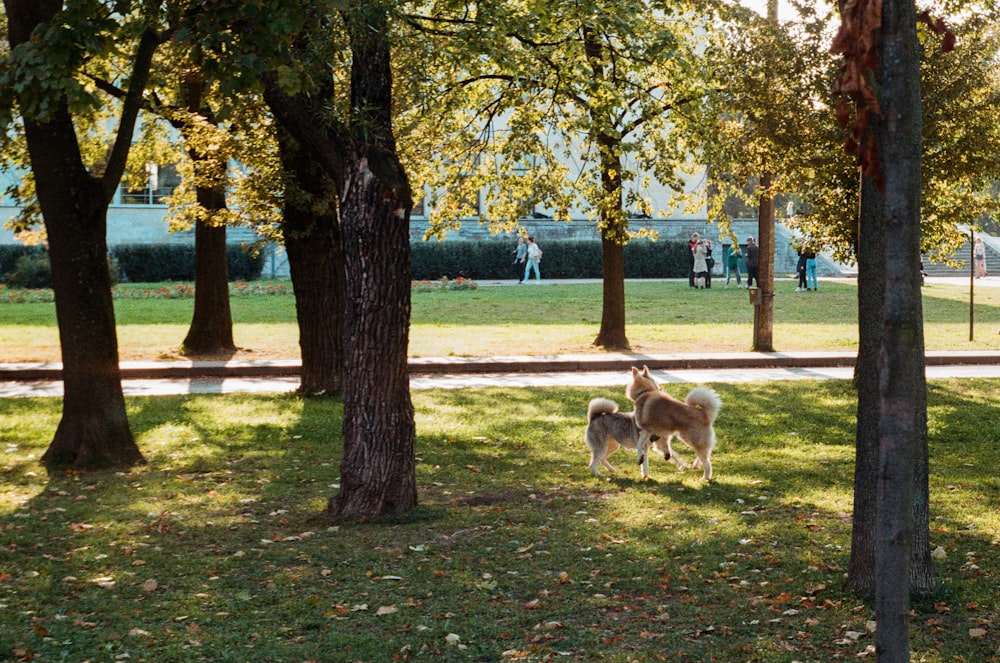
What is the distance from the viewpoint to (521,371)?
17.6 meters

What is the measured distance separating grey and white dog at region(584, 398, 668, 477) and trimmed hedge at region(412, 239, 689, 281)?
1201 inches

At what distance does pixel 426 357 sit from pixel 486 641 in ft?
42.1

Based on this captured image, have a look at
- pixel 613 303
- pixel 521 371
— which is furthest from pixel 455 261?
pixel 521 371

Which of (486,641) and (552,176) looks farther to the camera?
(552,176)

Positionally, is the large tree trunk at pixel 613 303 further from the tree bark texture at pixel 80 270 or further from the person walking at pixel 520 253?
the person walking at pixel 520 253

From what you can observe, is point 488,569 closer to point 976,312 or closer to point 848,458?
point 848,458

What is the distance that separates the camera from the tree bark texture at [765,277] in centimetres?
1848

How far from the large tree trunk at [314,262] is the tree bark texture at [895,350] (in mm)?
9586

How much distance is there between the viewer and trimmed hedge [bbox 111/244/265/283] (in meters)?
38.9

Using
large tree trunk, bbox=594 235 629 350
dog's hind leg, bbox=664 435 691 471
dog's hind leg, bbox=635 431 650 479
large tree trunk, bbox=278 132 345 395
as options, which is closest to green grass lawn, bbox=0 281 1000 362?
large tree trunk, bbox=594 235 629 350

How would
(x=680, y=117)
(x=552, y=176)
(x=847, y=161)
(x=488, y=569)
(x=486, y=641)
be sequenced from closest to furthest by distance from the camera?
(x=486, y=641)
(x=488, y=569)
(x=847, y=161)
(x=680, y=117)
(x=552, y=176)

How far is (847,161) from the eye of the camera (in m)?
13.4

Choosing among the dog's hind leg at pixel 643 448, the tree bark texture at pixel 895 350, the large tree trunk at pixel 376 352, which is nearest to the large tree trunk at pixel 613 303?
the dog's hind leg at pixel 643 448

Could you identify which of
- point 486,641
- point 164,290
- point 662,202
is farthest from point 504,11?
point 662,202
